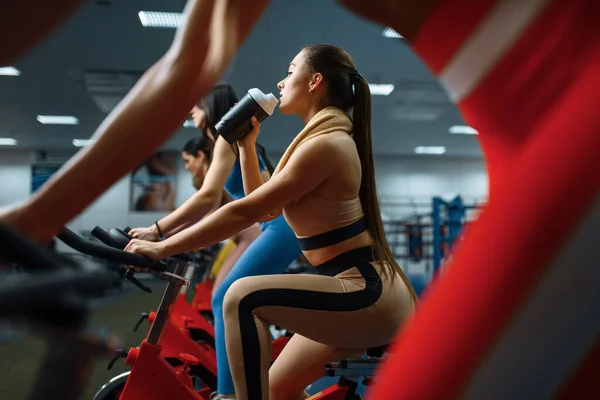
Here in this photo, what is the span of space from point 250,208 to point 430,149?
1493 centimetres

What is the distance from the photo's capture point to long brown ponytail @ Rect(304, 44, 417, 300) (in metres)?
1.43

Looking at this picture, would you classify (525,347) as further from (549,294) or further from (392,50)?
(392,50)

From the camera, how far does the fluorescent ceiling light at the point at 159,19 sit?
19.7 ft

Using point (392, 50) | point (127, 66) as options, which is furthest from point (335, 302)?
point (127, 66)

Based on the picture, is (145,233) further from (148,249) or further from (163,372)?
(148,249)

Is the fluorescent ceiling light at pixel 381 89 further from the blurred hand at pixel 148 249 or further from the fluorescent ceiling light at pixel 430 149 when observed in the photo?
the blurred hand at pixel 148 249

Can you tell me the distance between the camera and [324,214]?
130 cm

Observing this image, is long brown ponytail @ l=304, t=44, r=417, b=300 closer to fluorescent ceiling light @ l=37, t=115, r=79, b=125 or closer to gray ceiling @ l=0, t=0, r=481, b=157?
gray ceiling @ l=0, t=0, r=481, b=157

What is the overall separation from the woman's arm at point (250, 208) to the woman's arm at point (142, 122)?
1.90 feet

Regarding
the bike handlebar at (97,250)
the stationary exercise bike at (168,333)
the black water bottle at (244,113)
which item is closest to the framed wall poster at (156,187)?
the stationary exercise bike at (168,333)

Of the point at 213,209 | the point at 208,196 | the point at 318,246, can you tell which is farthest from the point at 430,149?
the point at 318,246

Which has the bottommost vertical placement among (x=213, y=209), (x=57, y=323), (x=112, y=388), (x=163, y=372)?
(x=112, y=388)

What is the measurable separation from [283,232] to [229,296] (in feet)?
2.90

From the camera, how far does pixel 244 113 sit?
154 centimetres
